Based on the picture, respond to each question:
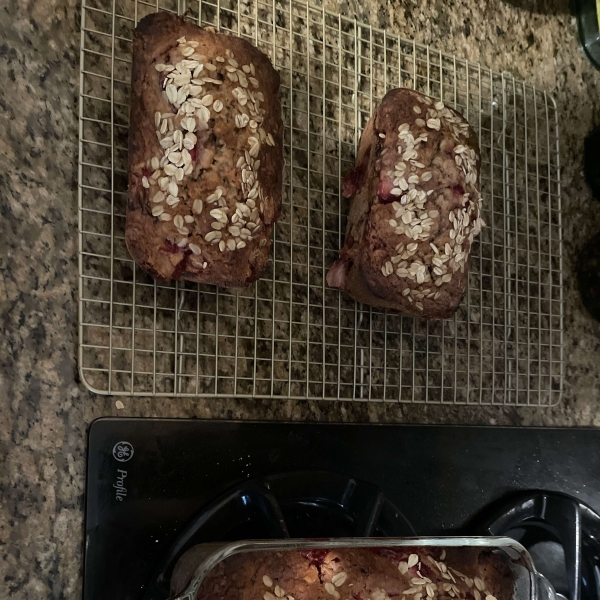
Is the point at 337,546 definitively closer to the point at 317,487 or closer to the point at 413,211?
the point at 317,487

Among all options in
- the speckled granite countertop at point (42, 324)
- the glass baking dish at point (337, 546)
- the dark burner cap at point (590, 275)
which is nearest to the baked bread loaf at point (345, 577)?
the glass baking dish at point (337, 546)

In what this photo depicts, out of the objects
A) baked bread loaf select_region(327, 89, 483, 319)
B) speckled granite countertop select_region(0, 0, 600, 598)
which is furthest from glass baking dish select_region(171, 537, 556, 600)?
baked bread loaf select_region(327, 89, 483, 319)

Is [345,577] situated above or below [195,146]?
below

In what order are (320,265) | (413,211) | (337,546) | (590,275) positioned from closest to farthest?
(337,546), (413,211), (320,265), (590,275)

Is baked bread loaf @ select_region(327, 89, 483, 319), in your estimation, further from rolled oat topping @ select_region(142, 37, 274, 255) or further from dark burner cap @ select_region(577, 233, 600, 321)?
dark burner cap @ select_region(577, 233, 600, 321)

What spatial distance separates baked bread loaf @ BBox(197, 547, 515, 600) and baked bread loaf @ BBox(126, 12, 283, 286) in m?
0.44

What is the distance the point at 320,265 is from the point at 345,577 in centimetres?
55

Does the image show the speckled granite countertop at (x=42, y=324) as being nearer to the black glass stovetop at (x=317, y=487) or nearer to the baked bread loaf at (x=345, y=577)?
the black glass stovetop at (x=317, y=487)

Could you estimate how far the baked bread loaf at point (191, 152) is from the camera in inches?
35.6

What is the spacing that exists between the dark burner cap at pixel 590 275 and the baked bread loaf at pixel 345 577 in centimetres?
72

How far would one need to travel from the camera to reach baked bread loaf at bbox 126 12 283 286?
91 cm

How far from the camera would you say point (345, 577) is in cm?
86

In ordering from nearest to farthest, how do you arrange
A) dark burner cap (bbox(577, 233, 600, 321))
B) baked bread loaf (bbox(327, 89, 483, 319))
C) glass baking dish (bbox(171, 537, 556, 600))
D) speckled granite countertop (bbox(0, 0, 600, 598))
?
glass baking dish (bbox(171, 537, 556, 600))
speckled granite countertop (bbox(0, 0, 600, 598))
baked bread loaf (bbox(327, 89, 483, 319))
dark burner cap (bbox(577, 233, 600, 321))

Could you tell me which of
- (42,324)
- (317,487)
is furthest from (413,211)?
(42,324)
